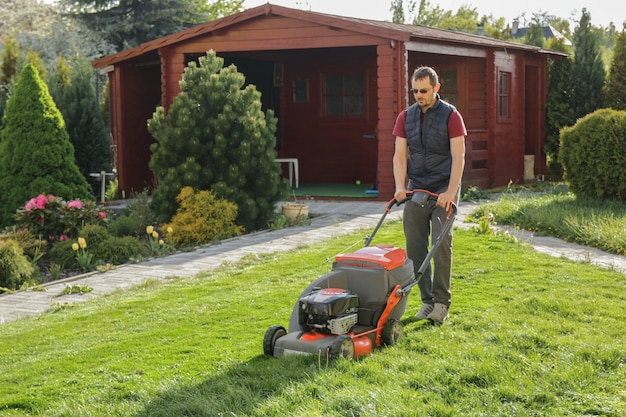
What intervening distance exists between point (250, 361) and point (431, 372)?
1.03m

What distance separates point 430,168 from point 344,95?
40.5ft

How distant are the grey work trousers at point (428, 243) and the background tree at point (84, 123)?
10663 millimetres

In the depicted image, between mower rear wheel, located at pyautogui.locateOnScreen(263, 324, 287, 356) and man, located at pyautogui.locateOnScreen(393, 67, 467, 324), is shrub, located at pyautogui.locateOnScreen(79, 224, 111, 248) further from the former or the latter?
mower rear wheel, located at pyautogui.locateOnScreen(263, 324, 287, 356)

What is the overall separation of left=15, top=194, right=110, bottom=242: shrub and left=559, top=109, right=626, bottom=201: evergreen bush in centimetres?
674

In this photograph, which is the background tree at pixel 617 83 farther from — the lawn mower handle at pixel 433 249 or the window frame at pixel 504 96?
the lawn mower handle at pixel 433 249

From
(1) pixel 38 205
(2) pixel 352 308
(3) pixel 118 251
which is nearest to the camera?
(2) pixel 352 308

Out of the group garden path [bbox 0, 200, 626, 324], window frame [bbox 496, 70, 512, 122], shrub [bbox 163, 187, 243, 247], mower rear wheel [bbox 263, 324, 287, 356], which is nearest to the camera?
mower rear wheel [bbox 263, 324, 287, 356]

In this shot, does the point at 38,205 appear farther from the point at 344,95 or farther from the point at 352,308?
the point at 344,95

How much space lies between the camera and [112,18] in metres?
30.6

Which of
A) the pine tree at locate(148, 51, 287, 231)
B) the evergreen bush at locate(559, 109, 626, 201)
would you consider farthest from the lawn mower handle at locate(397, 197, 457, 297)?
the evergreen bush at locate(559, 109, 626, 201)

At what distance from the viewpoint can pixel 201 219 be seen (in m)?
10.9

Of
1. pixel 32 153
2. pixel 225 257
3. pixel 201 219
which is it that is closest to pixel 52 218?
pixel 201 219

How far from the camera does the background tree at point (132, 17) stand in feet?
98.9

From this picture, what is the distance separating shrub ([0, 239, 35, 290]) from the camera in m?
8.84
